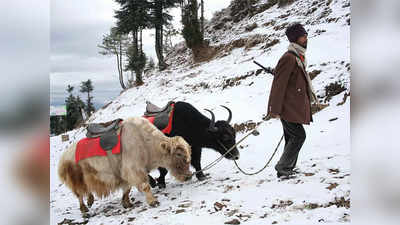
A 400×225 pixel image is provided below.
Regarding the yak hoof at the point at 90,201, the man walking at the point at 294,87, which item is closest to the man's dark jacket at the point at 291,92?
the man walking at the point at 294,87

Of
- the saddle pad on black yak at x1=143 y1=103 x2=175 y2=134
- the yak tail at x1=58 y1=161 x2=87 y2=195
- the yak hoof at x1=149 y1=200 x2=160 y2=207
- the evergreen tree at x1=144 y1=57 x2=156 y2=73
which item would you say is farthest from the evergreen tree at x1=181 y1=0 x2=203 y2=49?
the yak hoof at x1=149 y1=200 x2=160 y2=207

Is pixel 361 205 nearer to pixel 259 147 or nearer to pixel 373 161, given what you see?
pixel 373 161

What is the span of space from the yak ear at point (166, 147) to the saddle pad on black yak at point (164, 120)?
557 millimetres

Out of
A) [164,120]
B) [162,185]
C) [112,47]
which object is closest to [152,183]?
[162,185]

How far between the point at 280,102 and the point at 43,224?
72.1 inches

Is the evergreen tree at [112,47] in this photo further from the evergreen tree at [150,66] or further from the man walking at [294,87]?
the evergreen tree at [150,66]

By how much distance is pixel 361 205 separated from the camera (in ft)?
2.85

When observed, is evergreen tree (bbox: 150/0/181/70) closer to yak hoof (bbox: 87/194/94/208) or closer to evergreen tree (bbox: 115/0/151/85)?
evergreen tree (bbox: 115/0/151/85)

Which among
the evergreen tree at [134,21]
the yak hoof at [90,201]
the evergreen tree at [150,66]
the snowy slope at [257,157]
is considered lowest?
the yak hoof at [90,201]

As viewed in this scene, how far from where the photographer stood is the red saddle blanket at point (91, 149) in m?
2.57

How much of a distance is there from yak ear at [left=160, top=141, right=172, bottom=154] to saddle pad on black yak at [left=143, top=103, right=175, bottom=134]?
0.56m

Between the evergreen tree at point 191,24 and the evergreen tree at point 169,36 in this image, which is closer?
the evergreen tree at point 169,36

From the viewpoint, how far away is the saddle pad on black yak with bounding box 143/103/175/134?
10.1 ft

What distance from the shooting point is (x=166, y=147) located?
2480mm
